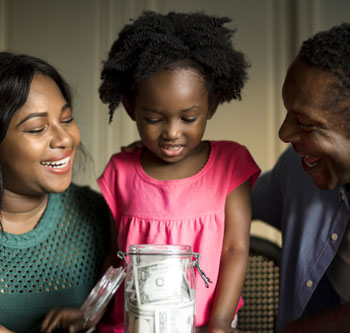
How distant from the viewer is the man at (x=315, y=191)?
992mm

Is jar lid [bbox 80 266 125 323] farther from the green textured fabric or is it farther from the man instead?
the man

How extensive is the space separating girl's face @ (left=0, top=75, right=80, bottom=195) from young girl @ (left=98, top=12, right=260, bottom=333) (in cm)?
13

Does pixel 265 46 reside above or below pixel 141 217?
above

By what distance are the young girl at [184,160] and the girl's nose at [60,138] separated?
0.45 ft

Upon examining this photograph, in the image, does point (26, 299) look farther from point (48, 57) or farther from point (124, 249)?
point (48, 57)

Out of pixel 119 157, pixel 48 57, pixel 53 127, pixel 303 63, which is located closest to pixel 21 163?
pixel 53 127

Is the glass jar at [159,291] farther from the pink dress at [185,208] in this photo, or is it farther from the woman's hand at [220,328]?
the pink dress at [185,208]

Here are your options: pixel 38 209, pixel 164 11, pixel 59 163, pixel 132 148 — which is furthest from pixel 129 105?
pixel 164 11

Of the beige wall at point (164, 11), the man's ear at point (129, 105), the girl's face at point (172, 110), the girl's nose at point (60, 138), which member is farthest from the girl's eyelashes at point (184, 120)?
the beige wall at point (164, 11)

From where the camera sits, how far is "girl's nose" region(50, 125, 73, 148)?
117cm

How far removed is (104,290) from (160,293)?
0.67 feet

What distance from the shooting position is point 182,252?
0.83 m

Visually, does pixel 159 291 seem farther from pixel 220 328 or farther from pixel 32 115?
pixel 32 115

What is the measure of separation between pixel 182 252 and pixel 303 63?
49cm
